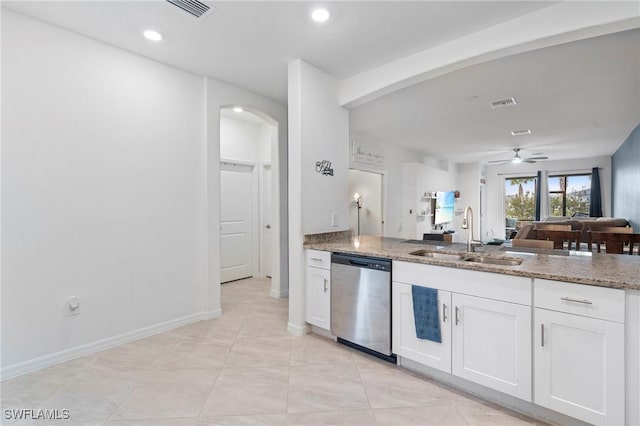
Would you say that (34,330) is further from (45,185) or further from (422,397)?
(422,397)

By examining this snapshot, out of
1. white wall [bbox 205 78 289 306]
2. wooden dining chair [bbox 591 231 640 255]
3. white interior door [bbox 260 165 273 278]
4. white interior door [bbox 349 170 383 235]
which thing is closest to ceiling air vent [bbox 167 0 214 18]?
white wall [bbox 205 78 289 306]

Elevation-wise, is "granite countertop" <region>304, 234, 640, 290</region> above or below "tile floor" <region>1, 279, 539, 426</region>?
above

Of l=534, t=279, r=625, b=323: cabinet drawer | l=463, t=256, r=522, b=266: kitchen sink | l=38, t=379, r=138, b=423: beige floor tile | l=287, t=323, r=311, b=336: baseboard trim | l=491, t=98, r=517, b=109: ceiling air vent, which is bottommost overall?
l=38, t=379, r=138, b=423: beige floor tile

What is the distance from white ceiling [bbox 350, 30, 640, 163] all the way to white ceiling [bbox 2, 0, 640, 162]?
0.02 meters

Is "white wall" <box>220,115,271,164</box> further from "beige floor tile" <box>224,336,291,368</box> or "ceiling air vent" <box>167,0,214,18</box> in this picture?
"beige floor tile" <box>224,336,291,368</box>

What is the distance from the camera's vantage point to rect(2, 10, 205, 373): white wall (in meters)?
2.30

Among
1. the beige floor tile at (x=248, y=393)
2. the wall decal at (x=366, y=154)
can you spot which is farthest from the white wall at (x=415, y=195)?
the beige floor tile at (x=248, y=393)

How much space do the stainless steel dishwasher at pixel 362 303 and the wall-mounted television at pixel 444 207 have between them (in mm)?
6039

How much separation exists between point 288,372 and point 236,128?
12.9 feet

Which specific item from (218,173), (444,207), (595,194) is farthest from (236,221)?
(595,194)

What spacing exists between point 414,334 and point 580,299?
1062mm

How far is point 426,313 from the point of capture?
2.20 metres

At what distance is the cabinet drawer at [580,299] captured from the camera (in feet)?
5.11

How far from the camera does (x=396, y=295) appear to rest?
2.41 metres
